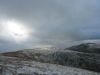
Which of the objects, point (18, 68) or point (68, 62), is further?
point (68, 62)

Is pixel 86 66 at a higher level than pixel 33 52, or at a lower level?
lower

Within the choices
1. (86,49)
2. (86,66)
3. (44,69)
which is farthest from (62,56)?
(44,69)

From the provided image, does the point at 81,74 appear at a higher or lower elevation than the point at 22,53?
lower

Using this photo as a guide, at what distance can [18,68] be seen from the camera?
33656mm

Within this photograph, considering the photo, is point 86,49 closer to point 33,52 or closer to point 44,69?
point 33,52

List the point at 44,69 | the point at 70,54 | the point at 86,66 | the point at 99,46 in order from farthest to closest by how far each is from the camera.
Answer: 1. the point at 99,46
2. the point at 70,54
3. the point at 86,66
4. the point at 44,69

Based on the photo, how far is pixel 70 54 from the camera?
53.9 metres

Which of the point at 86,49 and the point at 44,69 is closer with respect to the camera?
the point at 44,69

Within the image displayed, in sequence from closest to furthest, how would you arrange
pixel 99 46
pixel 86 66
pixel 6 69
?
pixel 6 69 < pixel 86 66 < pixel 99 46

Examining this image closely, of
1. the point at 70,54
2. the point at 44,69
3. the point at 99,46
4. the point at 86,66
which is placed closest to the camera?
the point at 44,69

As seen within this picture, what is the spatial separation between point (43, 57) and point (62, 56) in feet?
15.1

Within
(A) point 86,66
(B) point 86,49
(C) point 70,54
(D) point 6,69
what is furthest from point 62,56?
(D) point 6,69

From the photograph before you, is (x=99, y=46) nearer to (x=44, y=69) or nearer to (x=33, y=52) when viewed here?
(x=33, y=52)

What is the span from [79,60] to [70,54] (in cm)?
312
